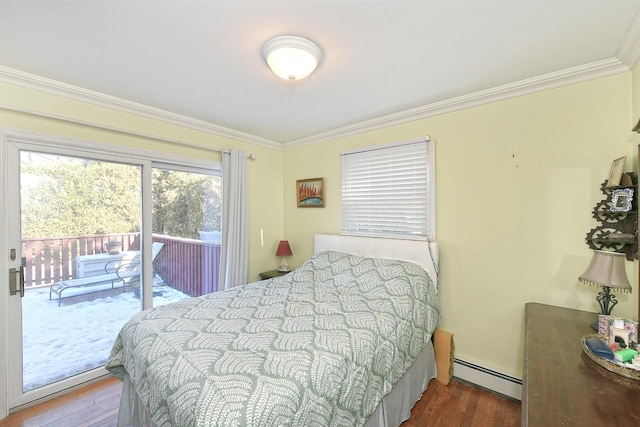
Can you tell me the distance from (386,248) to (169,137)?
2518 millimetres

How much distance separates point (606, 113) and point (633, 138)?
235 mm

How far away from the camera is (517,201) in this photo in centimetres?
214

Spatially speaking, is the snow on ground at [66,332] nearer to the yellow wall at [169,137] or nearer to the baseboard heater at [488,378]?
the yellow wall at [169,137]

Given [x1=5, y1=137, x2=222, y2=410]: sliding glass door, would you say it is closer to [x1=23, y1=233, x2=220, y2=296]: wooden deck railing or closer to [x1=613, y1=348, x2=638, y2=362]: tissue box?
[x1=23, y1=233, x2=220, y2=296]: wooden deck railing

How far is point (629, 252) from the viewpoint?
Answer: 1.74m

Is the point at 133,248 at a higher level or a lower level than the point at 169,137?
lower

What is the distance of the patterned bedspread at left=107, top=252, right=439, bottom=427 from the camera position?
108 cm

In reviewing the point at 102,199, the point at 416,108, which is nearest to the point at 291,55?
the point at 416,108

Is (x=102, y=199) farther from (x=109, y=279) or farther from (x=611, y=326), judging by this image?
(x=611, y=326)

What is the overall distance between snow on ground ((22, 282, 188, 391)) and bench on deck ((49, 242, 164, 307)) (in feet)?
0.22

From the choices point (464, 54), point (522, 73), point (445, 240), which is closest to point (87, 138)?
point (464, 54)

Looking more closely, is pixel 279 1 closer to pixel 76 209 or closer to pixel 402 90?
pixel 402 90

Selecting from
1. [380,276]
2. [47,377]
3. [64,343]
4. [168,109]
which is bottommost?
[47,377]

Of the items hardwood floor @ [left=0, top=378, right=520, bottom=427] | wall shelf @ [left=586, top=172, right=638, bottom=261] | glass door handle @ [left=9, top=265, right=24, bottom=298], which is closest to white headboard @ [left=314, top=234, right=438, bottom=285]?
hardwood floor @ [left=0, top=378, right=520, bottom=427]
